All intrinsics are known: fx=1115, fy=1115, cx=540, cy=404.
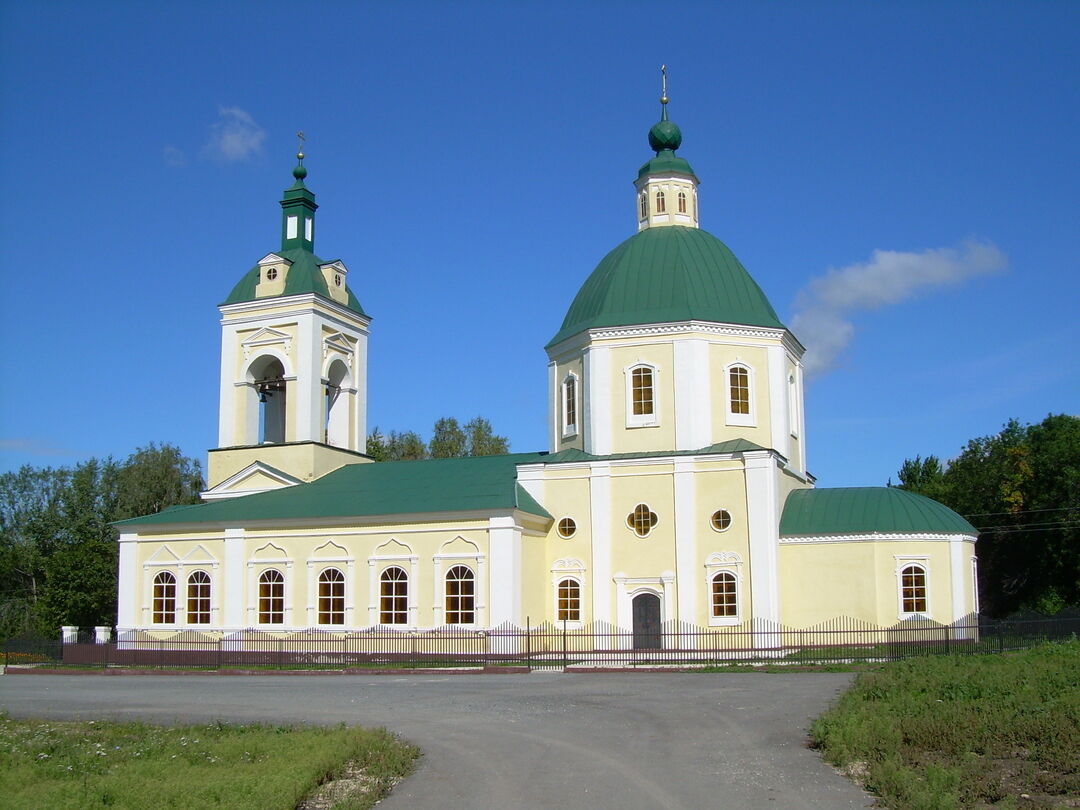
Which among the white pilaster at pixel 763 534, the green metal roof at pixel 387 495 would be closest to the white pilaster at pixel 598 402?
the green metal roof at pixel 387 495

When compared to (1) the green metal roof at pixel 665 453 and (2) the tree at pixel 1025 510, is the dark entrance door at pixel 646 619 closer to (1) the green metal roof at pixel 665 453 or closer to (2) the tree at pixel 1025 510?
(1) the green metal roof at pixel 665 453

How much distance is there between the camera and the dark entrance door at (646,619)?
31.5 m

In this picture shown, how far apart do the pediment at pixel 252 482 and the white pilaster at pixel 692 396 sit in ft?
43.1

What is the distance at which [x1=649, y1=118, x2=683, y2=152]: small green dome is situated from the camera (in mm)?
38812

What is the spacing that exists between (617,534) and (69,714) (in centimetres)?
1737

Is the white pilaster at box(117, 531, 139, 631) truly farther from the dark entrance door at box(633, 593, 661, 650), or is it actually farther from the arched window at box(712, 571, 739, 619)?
the arched window at box(712, 571, 739, 619)

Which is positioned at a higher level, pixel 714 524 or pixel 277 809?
pixel 714 524

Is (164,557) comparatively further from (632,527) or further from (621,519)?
(632,527)

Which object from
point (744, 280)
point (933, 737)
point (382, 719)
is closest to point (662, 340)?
point (744, 280)

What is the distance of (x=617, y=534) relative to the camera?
106 ft

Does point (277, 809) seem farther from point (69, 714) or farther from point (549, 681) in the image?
point (549, 681)

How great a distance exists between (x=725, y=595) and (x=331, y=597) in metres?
11.5

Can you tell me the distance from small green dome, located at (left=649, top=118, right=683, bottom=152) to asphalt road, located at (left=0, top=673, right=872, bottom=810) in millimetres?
20857

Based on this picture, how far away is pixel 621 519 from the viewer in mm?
32375
